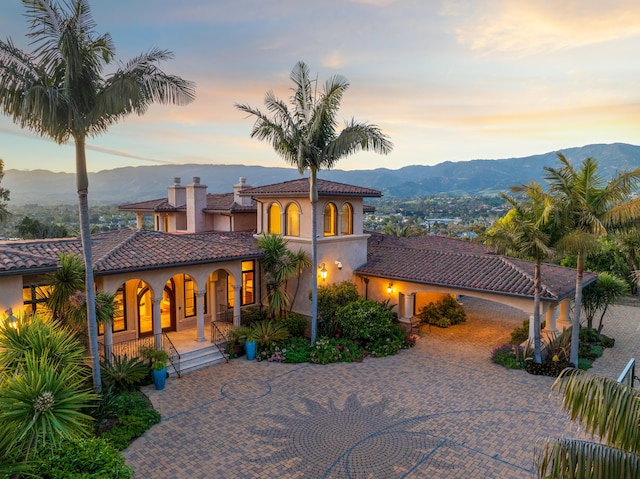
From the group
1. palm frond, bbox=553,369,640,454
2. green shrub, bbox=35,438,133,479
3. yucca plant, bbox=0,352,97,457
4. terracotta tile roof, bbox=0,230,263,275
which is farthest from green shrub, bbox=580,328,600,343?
yucca plant, bbox=0,352,97,457

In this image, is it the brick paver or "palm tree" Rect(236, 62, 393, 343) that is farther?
"palm tree" Rect(236, 62, 393, 343)

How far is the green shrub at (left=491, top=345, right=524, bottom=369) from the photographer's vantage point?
1455 cm

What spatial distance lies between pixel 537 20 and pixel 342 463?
55.5 feet

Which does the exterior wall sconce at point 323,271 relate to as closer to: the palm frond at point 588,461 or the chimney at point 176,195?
the chimney at point 176,195

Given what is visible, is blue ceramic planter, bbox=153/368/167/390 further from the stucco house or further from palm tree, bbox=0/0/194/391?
palm tree, bbox=0/0/194/391

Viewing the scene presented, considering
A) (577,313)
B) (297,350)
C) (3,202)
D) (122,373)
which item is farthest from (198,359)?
(3,202)

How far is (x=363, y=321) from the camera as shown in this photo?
53.8 feet

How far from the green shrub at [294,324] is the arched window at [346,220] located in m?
4.54

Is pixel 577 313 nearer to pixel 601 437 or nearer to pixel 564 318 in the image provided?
pixel 564 318

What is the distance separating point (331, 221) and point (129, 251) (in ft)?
28.6

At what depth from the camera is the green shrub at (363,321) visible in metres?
16.4

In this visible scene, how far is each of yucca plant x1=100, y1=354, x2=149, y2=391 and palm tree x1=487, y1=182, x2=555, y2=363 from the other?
1219 cm

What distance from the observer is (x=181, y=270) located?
1509cm

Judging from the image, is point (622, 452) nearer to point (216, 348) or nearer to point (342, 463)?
point (342, 463)
